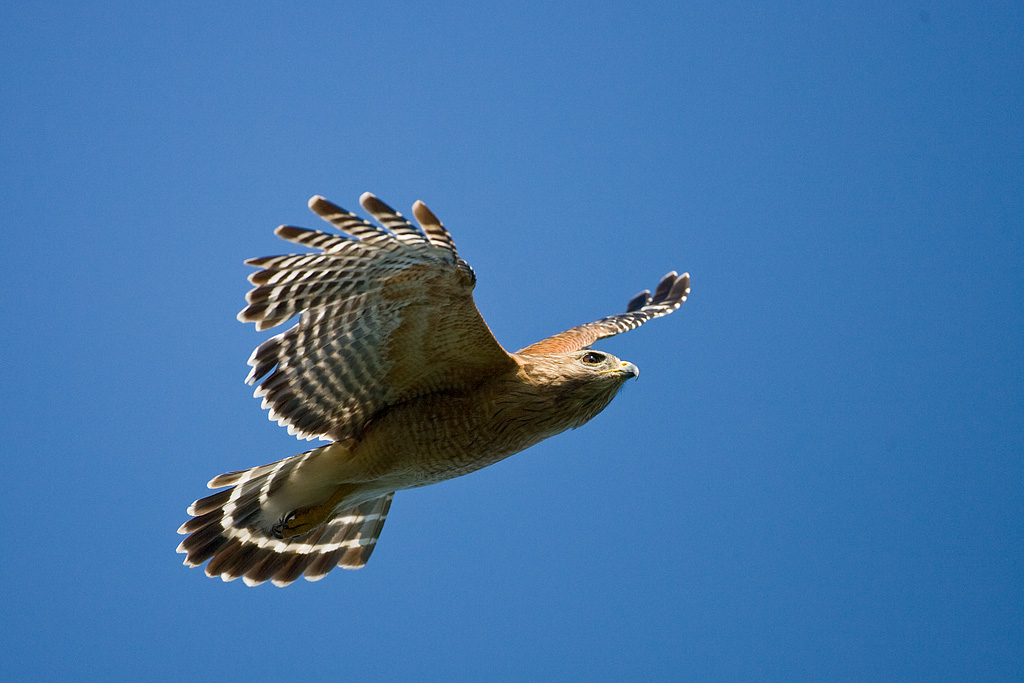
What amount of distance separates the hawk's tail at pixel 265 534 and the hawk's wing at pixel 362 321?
1.24ft

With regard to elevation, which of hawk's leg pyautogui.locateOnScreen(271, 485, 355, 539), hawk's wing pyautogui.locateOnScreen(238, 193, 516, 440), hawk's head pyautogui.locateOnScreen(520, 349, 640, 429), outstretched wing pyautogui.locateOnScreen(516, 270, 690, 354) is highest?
outstretched wing pyautogui.locateOnScreen(516, 270, 690, 354)

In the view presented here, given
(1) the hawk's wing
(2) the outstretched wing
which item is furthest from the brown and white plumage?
(2) the outstretched wing

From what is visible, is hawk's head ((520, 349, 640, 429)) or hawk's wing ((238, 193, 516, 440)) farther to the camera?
hawk's head ((520, 349, 640, 429))

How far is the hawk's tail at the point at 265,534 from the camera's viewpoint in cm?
489

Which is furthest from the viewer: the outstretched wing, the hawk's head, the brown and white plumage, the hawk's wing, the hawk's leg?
the outstretched wing

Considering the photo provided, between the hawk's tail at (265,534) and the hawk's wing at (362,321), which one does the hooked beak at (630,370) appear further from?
the hawk's tail at (265,534)

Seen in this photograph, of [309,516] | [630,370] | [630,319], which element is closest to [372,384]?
[309,516]

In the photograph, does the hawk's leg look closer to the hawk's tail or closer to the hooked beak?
the hawk's tail

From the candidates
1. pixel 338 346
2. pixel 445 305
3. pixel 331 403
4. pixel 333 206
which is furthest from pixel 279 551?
pixel 333 206

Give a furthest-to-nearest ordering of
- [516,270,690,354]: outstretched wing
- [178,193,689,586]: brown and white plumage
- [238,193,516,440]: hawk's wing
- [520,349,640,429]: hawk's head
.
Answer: [516,270,690,354]: outstretched wing → [520,349,640,429]: hawk's head → [178,193,689,586]: brown and white plumage → [238,193,516,440]: hawk's wing

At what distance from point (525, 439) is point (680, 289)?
3178 mm

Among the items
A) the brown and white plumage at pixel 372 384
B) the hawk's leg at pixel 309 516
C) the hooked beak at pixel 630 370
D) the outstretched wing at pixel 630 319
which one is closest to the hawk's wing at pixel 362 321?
the brown and white plumage at pixel 372 384

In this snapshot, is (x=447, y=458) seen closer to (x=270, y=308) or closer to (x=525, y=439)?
(x=525, y=439)

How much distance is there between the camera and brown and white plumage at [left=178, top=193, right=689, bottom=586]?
13.1 feet
